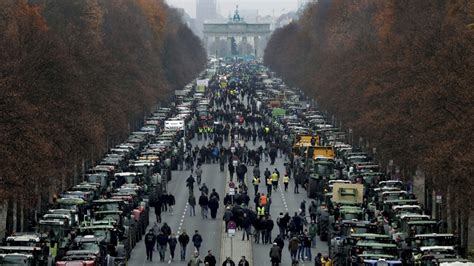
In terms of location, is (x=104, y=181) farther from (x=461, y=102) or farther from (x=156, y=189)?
(x=461, y=102)

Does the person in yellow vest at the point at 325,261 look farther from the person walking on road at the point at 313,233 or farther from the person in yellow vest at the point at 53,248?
the person walking on road at the point at 313,233

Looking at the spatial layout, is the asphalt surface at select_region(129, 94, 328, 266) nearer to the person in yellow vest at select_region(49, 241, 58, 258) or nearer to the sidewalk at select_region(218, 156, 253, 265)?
the sidewalk at select_region(218, 156, 253, 265)

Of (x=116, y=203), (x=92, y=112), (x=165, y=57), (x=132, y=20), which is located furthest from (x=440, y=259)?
(x=165, y=57)

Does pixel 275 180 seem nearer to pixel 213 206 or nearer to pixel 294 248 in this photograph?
pixel 213 206

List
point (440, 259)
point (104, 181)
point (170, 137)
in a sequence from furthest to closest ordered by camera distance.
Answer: point (170, 137) < point (104, 181) < point (440, 259)

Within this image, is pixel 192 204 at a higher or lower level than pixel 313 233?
higher

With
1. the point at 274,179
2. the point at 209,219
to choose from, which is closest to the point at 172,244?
the point at 209,219

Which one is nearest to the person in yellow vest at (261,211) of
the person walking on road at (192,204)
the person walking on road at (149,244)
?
the person walking on road at (192,204)
